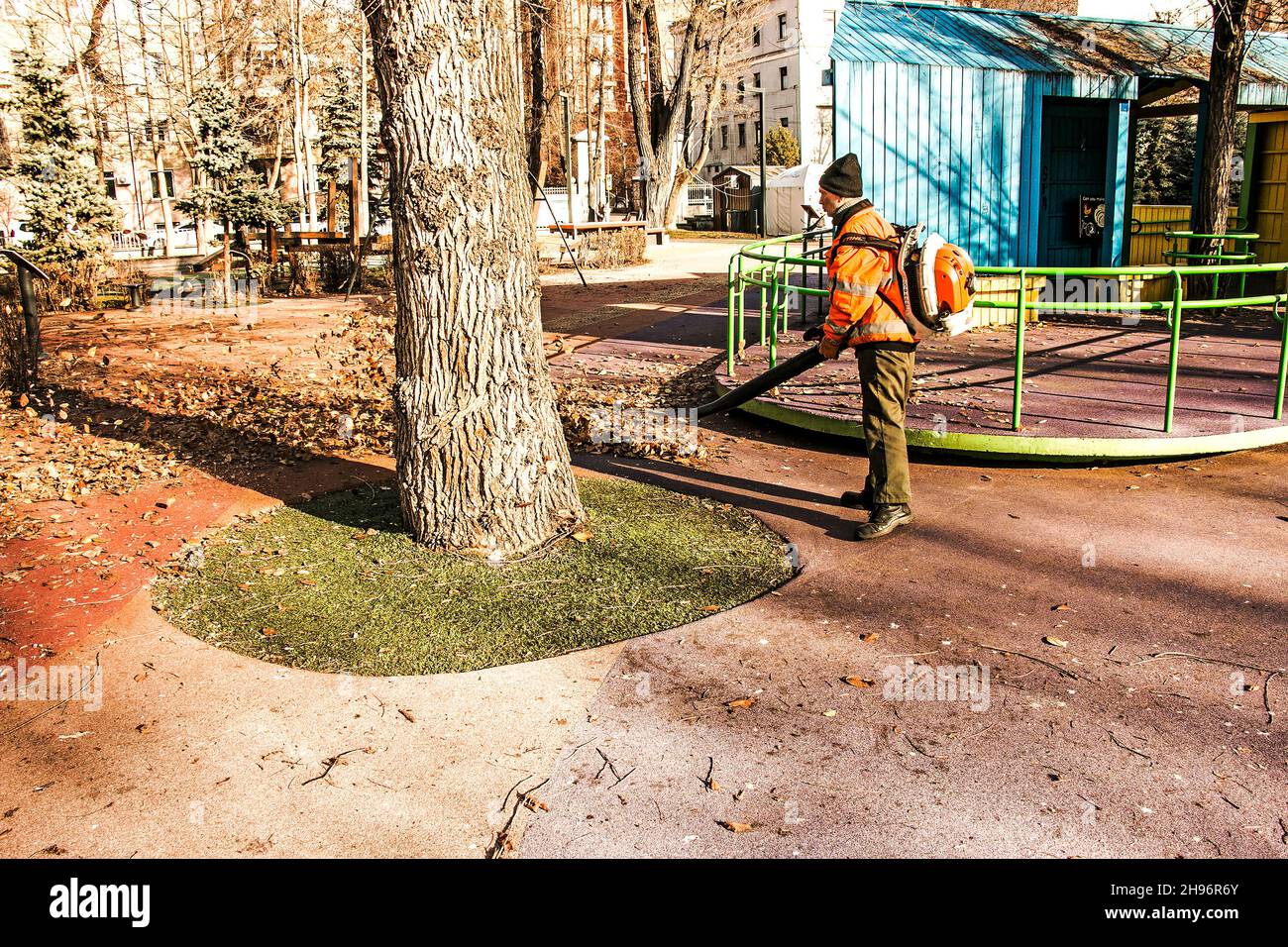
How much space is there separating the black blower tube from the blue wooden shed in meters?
5.49

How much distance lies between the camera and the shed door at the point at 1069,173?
14625 mm

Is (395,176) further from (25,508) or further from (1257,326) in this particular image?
(1257,326)

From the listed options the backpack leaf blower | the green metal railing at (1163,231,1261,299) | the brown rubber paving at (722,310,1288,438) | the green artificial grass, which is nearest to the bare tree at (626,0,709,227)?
the green metal railing at (1163,231,1261,299)

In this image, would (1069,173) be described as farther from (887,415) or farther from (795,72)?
(795,72)

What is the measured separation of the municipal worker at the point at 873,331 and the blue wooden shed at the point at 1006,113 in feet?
21.6

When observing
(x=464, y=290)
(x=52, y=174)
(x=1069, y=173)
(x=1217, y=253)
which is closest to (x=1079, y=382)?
(x=464, y=290)

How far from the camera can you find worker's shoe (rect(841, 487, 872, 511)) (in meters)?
6.88

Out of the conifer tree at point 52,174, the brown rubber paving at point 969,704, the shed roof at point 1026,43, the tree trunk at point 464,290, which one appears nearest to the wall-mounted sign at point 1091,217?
the shed roof at point 1026,43

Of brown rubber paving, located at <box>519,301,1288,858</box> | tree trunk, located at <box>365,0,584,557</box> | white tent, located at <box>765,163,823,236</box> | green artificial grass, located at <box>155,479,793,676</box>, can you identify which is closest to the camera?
brown rubber paving, located at <box>519,301,1288,858</box>

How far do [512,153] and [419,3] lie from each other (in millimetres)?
897

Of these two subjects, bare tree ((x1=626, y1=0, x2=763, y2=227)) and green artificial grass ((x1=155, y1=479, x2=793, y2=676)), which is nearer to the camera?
green artificial grass ((x1=155, y1=479, x2=793, y2=676))

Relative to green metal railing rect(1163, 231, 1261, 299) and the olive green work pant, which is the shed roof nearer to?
green metal railing rect(1163, 231, 1261, 299)

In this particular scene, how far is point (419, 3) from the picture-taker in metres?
Answer: 5.60

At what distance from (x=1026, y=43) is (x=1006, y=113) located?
1578 millimetres
